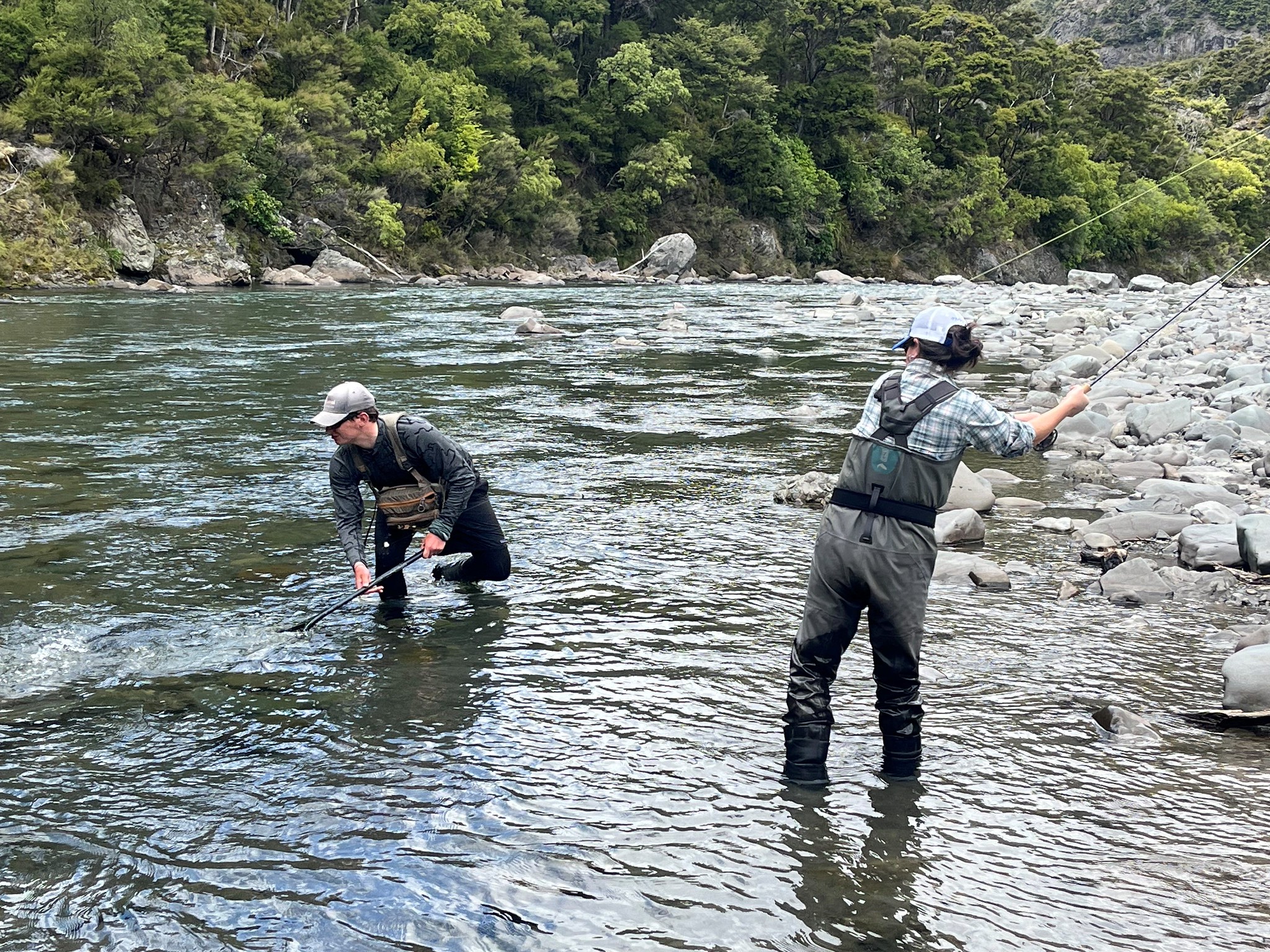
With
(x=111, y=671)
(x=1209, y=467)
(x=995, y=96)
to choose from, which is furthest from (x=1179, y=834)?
(x=995, y=96)

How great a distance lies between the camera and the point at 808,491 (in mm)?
9828

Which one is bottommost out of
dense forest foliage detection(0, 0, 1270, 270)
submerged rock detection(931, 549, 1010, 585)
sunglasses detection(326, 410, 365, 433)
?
submerged rock detection(931, 549, 1010, 585)

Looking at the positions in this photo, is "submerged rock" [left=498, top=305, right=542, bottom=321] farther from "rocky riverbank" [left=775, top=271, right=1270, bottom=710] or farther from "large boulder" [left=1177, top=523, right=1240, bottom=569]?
"large boulder" [left=1177, top=523, right=1240, bottom=569]

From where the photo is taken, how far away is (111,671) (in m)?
5.88

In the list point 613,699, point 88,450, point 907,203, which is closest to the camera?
point 613,699

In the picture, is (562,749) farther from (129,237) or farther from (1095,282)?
(1095,282)

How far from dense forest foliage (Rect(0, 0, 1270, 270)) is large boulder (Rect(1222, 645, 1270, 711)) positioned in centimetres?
3695

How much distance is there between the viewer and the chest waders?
14.7 feet

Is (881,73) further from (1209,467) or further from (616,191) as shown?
(1209,467)

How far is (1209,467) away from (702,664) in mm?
6720

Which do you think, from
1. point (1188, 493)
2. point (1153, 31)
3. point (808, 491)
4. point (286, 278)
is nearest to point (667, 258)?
point (286, 278)

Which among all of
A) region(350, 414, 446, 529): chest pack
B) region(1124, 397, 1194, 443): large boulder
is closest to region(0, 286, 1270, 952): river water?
region(350, 414, 446, 529): chest pack

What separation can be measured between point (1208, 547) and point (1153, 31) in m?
191

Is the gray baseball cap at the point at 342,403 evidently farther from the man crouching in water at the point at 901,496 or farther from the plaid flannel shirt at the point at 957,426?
the plaid flannel shirt at the point at 957,426
